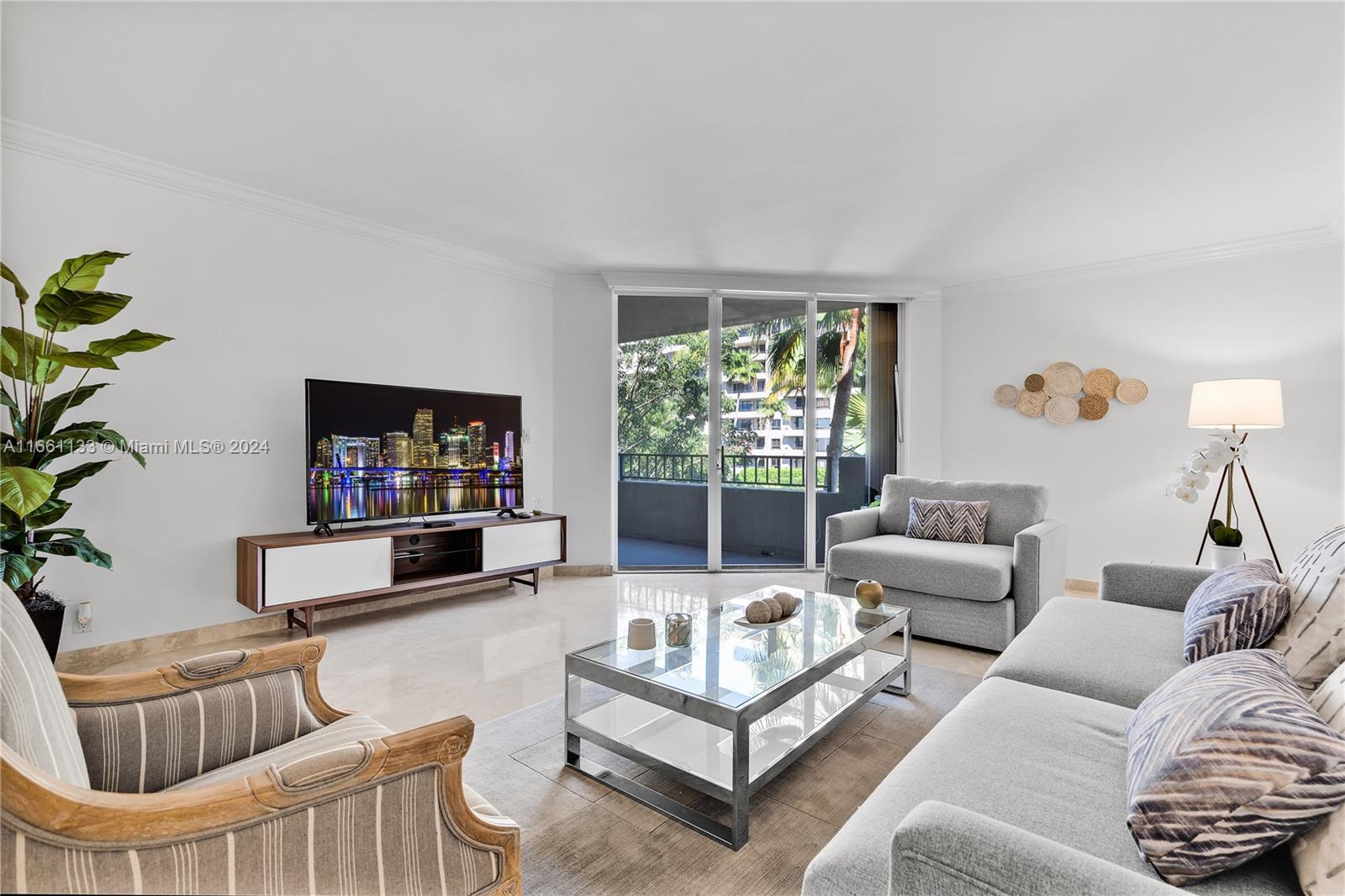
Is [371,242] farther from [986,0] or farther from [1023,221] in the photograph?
[1023,221]

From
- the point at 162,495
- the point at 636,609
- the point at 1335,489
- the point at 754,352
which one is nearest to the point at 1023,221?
the point at 754,352

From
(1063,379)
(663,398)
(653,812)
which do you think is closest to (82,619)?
(653,812)

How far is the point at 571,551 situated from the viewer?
530 centimetres

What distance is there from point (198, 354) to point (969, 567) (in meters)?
4.20

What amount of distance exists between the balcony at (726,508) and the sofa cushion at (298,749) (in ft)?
13.2

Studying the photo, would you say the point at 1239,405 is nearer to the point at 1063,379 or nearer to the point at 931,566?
the point at 1063,379

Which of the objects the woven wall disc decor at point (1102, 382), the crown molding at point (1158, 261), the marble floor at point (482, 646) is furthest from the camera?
the woven wall disc decor at point (1102, 382)

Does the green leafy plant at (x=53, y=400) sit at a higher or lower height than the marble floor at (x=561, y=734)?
higher

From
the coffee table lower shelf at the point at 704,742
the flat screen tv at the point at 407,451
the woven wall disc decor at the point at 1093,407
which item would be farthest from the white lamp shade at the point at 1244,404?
the flat screen tv at the point at 407,451

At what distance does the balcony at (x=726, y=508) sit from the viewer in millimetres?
5504

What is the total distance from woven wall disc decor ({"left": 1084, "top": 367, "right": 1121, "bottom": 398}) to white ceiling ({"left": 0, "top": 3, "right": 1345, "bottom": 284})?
44.0 inches

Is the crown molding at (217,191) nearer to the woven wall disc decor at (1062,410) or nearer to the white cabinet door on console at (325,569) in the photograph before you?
the white cabinet door on console at (325,569)

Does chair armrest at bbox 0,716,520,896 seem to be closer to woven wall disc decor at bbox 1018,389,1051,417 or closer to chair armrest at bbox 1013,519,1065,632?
chair armrest at bbox 1013,519,1065,632

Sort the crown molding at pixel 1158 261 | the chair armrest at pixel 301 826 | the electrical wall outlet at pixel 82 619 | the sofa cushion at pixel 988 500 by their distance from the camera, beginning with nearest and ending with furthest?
1. the chair armrest at pixel 301 826
2. the electrical wall outlet at pixel 82 619
3. the sofa cushion at pixel 988 500
4. the crown molding at pixel 1158 261
